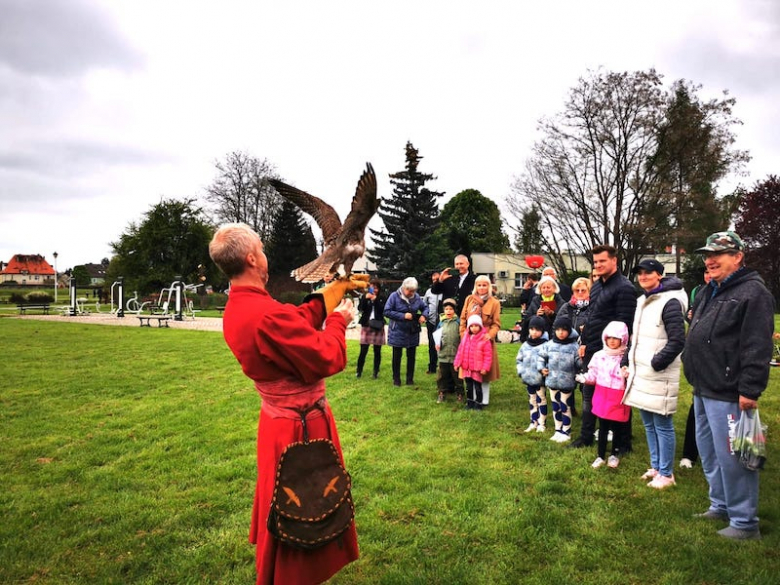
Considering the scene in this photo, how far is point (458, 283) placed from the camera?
8.41 metres

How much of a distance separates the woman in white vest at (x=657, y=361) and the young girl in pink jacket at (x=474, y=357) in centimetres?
235

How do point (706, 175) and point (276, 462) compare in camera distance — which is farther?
point (706, 175)

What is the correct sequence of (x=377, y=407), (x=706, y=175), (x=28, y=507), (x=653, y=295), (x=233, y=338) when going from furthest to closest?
(x=706, y=175) → (x=377, y=407) → (x=653, y=295) → (x=28, y=507) → (x=233, y=338)

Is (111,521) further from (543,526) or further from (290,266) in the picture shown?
(290,266)

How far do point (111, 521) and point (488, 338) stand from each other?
4.79m

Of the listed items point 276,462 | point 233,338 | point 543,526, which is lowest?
point 543,526

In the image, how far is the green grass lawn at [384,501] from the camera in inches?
123

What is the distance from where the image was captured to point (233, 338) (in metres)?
2.21

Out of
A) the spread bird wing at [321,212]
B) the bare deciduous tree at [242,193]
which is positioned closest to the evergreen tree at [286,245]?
the bare deciduous tree at [242,193]

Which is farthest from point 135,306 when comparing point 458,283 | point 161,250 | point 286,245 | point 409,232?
point 458,283

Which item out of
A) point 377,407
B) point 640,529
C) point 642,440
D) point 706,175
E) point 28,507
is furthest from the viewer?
point 706,175

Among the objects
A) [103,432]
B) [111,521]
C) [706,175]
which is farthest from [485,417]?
[706,175]

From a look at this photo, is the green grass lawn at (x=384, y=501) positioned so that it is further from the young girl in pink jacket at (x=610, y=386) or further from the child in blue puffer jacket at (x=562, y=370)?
the child in blue puffer jacket at (x=562, y=370)

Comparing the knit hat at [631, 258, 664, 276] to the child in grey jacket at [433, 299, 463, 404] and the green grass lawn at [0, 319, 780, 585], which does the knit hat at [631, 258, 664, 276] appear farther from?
the child in grey jacket at [433, 299, 463, 404]
